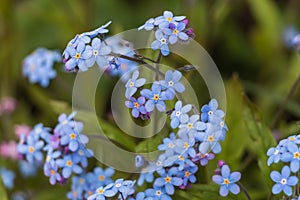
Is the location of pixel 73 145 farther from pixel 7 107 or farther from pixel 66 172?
pixel 7 107

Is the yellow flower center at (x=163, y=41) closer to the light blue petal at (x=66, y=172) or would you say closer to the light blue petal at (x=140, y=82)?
the light blue petal at (x=140, y=82)

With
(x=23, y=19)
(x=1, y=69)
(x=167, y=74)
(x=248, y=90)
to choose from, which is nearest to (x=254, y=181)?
(x=248, y=90)

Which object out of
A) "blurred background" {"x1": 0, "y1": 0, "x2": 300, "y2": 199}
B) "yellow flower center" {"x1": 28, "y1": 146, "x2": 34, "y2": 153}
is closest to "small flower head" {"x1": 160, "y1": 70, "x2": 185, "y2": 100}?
"yellow flower center" {"x1": 28, "y1": 146, "x2": 34, "y2": 153}

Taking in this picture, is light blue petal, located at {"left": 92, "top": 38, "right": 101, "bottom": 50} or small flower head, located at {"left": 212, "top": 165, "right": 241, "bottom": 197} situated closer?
light blue petal, located at {"left": 92, "top": 38, "right": 101, "bottom": 50}

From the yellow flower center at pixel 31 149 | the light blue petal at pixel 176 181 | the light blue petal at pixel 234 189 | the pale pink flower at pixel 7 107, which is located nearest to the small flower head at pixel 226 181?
the light blue petal at pixel 234 189

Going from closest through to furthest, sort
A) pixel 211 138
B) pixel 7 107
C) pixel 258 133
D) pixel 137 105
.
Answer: pixel 137 105, pixel 211 138, pixel 258 133, pixel 7 107

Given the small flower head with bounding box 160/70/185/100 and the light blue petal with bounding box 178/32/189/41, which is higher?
the light blue petal with bounding box 178/32/189/41

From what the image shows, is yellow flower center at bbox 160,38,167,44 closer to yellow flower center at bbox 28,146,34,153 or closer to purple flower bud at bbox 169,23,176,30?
purple flower bud at bbox 169,23,176,30

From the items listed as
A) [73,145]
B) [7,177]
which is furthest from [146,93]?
[7,177]
